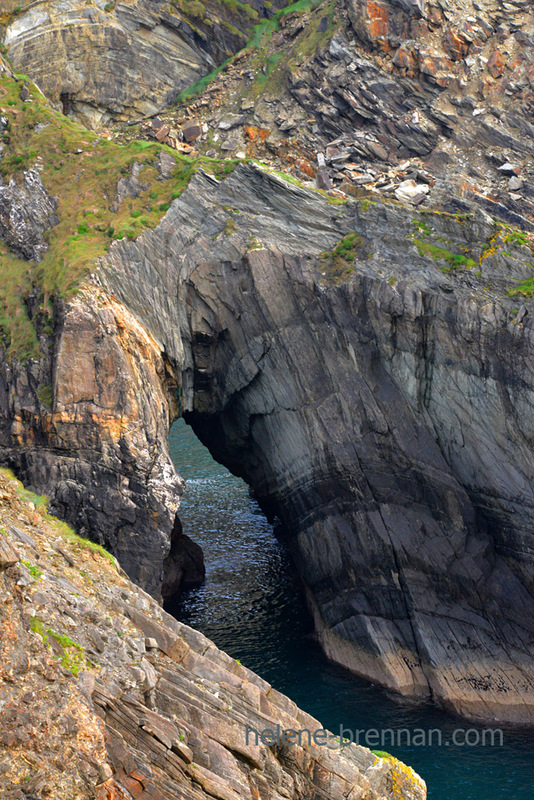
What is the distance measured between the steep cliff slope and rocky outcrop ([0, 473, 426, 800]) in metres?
10.6

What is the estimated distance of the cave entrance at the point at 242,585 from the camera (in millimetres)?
38656

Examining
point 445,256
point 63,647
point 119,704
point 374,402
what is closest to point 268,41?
point 445,256

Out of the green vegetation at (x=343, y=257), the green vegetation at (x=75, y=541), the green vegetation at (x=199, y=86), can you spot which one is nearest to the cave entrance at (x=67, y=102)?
the green vegetation at (x=199, y=86)

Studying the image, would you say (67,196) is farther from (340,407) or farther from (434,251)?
(434,251)

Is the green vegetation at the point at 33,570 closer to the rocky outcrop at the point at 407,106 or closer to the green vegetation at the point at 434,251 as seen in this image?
the green vegetation at the point at 434,251

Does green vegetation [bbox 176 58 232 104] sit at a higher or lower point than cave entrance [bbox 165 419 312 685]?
higher

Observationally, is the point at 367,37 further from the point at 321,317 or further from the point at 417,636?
the point at 417,636

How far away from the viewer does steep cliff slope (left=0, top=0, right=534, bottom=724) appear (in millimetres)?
34875

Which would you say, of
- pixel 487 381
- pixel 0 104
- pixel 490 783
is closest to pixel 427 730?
pixel 490 783

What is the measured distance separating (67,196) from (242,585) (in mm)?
24547

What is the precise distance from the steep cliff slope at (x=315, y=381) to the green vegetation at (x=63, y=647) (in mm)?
15361

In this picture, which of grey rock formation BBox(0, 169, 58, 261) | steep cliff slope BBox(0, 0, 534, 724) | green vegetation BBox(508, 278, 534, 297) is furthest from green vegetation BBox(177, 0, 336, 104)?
green vegetation BBox(508, 278, 534, 297)

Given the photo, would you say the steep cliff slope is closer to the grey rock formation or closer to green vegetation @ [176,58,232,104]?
the grey rock formation

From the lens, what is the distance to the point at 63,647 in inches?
752
